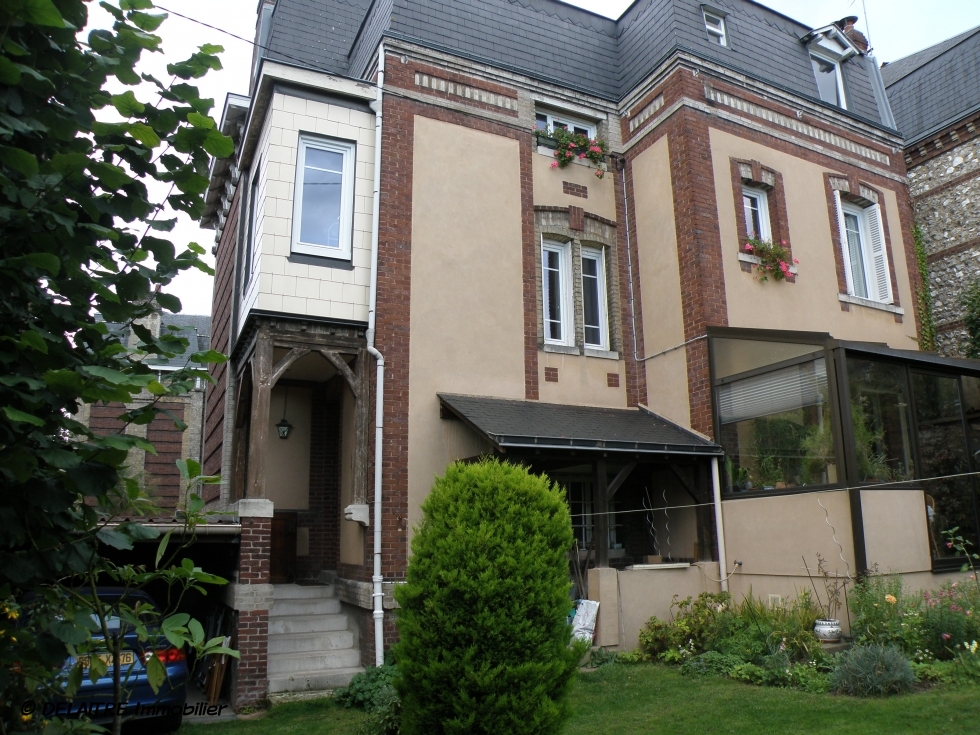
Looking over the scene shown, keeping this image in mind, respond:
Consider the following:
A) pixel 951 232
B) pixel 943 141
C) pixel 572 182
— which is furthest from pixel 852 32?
pixel 572 182

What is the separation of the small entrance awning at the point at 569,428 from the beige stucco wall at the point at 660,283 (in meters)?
0.44

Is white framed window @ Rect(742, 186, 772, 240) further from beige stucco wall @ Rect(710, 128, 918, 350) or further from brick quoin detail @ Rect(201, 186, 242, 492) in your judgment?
brick quoin detail @ Rect(201, 186, 242, 492)

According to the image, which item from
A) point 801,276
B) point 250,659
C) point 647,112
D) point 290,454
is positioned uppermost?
point 647,112

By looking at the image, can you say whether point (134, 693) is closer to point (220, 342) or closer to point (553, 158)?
point (220, 342)

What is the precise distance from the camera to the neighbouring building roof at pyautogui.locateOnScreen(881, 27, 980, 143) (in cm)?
1565

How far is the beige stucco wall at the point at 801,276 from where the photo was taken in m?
12.1

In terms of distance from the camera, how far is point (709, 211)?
12.1 meters

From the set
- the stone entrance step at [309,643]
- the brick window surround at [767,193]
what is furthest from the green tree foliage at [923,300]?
the stone entrance step at [309,643]

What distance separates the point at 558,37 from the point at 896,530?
934 cm

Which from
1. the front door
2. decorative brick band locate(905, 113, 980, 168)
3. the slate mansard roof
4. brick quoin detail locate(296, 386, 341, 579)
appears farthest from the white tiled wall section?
decorative brick band locate(905, 113, 980, 168)

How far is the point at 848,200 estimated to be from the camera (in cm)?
1429

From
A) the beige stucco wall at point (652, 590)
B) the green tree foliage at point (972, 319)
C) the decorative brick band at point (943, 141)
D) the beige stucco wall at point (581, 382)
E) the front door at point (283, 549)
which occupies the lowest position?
the beige stucco wall at point (652, 590)

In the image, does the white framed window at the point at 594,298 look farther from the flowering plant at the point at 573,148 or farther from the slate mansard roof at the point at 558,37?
the slate mansard roof at the point at 558,37

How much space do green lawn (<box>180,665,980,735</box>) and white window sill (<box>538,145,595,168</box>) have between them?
308 inches
